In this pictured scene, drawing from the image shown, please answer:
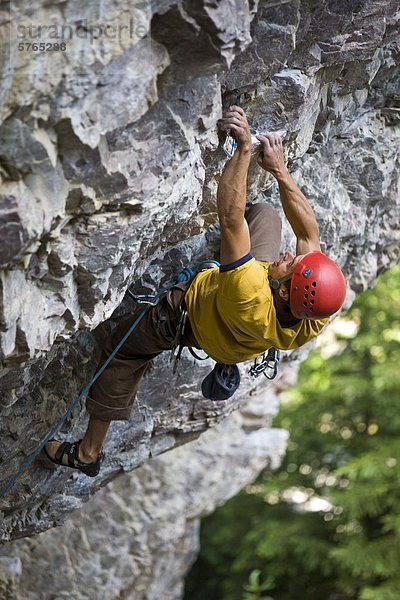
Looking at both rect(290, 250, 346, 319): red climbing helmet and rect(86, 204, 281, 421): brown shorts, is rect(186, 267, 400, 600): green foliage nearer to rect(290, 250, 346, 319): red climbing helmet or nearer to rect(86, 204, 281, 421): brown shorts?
rect(86, 204, 281, 421): brown shorts

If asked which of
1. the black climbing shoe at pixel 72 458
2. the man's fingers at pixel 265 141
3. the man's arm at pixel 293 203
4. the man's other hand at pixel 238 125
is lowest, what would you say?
the black climbing shoe at pixel 72 458

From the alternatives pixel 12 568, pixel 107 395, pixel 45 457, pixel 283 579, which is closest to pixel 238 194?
pixel 107 395

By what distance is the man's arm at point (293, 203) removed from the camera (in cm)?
462

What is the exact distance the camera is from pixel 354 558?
12.2 metres

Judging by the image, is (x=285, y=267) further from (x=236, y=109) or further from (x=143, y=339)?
(x=143, y=339)

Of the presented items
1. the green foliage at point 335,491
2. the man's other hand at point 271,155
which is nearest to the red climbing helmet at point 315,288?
the man's other hand at point 271,155

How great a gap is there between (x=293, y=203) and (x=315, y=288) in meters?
0.55

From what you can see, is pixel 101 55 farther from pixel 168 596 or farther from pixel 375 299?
pixel 375 299

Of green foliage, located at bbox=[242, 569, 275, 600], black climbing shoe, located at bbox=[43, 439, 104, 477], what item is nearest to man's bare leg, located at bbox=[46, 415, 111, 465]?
black climbing shoe, located at bbox=[43, 439, 104, 477]

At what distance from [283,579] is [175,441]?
312 inches

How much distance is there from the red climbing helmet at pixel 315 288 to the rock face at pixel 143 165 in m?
0.69

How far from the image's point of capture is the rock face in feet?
11.1

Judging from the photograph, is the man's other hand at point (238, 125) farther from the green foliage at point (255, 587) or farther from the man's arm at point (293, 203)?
the green foliage at point (255, 587)

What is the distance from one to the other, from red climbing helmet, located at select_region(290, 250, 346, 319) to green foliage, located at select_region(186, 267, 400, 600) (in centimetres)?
803
